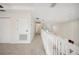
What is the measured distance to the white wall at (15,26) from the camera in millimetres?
5202

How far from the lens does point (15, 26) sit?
212 inches

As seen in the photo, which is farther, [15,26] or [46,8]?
[15,26]

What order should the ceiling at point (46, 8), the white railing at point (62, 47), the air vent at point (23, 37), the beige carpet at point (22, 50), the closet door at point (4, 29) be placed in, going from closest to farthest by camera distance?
the white railing at point (62, 47) → the beige carpet at point (22, 50) → the ceiling at point (46, 8) → the closet door at point (4, 29) → the air vent at point (23, 37)

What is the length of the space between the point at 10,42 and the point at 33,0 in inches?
187

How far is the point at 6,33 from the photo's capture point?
5.36 metres

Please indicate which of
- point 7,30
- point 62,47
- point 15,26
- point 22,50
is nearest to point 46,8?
point 15,26

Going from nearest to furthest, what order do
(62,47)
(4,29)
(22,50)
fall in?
(62,47) < (22,50) < (4,29)

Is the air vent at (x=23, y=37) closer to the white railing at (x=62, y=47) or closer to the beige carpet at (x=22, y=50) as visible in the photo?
the beige carpet at (x=22, y=50)

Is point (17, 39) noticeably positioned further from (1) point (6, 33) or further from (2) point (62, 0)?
(2) point (62, 0)

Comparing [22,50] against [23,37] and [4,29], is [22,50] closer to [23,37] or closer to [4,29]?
[23,37]

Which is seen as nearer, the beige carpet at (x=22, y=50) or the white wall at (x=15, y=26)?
the beige carpet at (x=22, y=50)

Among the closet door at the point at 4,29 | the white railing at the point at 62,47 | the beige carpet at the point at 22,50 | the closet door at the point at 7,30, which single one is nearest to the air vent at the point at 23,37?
the closet door at the point at 7,30
